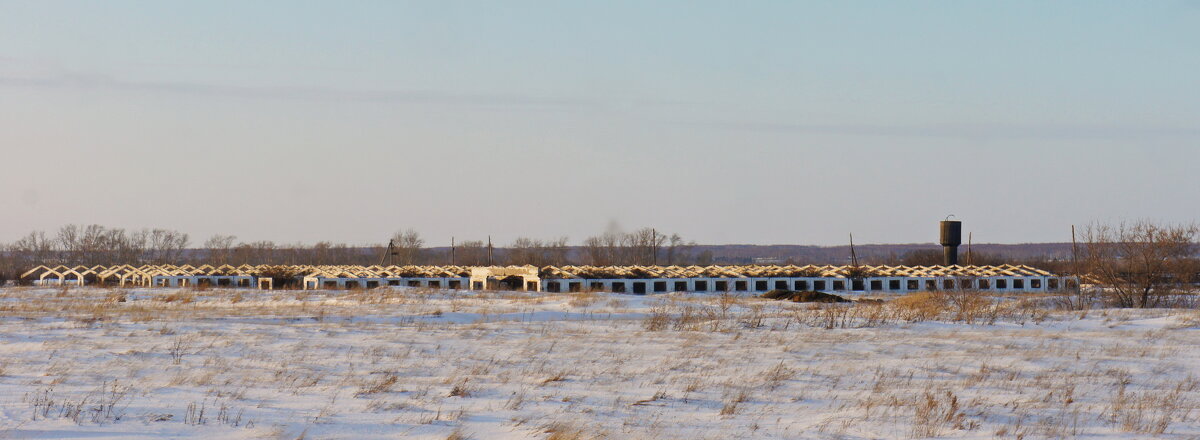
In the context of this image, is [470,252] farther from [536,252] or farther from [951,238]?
[951,238]

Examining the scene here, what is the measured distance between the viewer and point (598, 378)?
561 inches

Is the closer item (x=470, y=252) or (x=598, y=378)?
(x=598, y=378)

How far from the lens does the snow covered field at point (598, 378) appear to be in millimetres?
10672

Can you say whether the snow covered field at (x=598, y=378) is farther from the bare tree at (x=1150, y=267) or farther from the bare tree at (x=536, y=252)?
the bare tree at (x=536, y=252)

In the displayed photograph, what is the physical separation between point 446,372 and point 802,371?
5.02 meters

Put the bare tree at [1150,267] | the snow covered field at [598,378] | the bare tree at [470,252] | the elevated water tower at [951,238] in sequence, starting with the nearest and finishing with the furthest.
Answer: the snow covered field at [598,378] < the bare tree at [1150,267] < the elevated water tower at [951,238] < the bare tree at [470,252]

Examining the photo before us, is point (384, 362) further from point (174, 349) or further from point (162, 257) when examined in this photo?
point (162, 257)

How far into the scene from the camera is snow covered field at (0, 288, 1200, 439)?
1067 cm

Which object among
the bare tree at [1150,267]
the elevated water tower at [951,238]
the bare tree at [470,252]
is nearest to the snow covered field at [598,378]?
the bare tree at [1150,267]

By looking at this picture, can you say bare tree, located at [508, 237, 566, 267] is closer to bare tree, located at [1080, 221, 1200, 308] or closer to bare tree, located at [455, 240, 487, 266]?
bare tree, located at [455, 240, 487, 266]

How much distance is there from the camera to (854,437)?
33.9 ft

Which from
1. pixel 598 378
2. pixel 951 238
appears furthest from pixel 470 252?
pixel 598 378

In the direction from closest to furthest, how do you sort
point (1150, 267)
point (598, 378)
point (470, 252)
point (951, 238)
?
point (598, 378)
point (1150, 267)
point (951, 238)
point (470, 252)

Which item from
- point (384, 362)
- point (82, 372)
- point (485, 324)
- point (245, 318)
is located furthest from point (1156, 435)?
point (245, 318)
